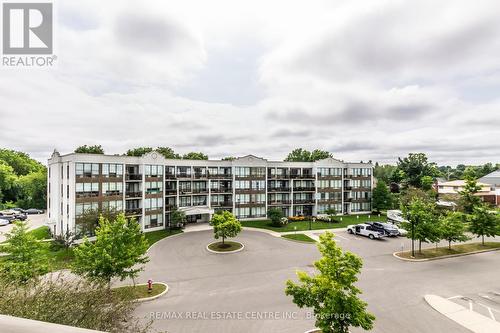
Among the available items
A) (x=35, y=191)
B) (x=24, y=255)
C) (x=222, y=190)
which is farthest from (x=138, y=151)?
(x=24, y=255)

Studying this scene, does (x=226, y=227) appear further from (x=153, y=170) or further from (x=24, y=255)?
(x=153, y=170)

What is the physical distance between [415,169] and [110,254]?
79.1m

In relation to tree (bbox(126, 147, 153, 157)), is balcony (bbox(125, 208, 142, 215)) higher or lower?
lower

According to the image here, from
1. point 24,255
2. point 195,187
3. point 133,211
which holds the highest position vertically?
point 195,187

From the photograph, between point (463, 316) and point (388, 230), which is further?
point (388, 230)

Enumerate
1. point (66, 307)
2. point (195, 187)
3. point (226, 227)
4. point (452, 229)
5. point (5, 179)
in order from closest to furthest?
point (66, 307)
point (452, 229)
point (226, 227)
point (195, 187)
point (5, 179)

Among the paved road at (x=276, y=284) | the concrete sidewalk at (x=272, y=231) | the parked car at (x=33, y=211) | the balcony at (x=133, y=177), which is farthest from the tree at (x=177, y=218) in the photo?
the parked car at (x=33, y=211)

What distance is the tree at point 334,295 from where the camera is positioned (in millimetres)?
12000

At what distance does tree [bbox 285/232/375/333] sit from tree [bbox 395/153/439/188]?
72702 millimetres

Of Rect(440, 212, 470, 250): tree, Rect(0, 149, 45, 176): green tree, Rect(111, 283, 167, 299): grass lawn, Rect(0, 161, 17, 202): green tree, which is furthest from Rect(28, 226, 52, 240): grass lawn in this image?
Rect(440, 212, 470, 250): tree

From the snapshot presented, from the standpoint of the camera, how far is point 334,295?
12094 mm

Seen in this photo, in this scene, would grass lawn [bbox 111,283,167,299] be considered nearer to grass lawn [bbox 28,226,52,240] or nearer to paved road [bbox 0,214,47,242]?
grass lawn [bbox 28,226,52,240]

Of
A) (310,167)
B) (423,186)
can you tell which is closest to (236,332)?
(310,167)

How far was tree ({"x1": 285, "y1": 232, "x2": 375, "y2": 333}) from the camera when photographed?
1200cm
